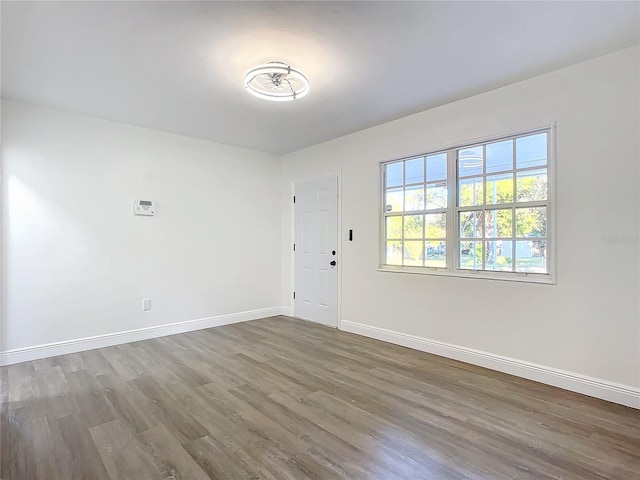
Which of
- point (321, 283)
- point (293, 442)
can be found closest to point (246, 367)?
point (293, 442)

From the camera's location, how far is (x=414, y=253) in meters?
3.78

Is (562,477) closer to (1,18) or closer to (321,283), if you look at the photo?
(321,283)

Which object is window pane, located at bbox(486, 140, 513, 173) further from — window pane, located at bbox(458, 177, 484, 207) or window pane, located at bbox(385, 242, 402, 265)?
window pane, located at bbox(385, 242, 402, 265)

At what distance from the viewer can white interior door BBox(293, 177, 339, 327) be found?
465cm

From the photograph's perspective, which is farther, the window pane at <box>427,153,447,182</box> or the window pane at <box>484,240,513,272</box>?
the window pane at <box>427,153,447,182</box>

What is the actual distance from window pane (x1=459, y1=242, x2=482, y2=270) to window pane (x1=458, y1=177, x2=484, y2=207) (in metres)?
0.40

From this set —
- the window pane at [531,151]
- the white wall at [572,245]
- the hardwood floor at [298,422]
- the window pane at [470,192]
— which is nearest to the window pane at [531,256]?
the white wall at [572,245]

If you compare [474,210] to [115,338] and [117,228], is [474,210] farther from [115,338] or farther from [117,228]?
[115,338]

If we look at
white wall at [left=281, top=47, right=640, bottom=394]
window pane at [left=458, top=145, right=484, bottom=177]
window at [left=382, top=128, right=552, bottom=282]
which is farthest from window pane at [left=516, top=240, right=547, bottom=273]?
window pane at [left=458, top=145, right=484, bottom=177]

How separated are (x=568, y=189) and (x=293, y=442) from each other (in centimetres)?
278

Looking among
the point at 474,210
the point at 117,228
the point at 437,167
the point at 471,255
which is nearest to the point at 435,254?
the point at 471,255

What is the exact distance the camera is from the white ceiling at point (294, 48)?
78.2 inches

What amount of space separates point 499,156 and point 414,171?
913 millimetres

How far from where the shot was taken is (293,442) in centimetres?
198
